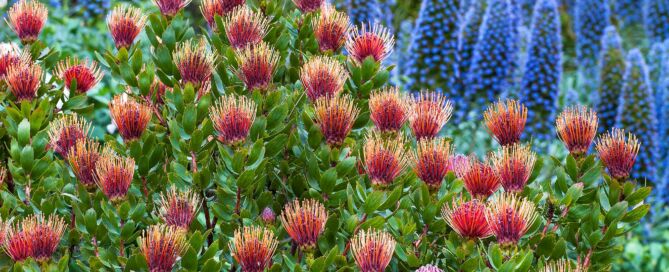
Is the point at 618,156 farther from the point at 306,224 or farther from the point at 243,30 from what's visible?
the point at 243,30

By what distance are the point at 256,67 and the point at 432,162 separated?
46 cm

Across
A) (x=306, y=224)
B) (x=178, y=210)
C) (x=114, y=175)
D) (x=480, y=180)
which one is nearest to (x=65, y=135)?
(x=114, y=175)

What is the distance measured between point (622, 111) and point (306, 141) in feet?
14.6

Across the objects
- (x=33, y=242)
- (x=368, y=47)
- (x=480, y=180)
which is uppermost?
(x=368, y=47)

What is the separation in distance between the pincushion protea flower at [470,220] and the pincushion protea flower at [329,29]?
707 millimetres

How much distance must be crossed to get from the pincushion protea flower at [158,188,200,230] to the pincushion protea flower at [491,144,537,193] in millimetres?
620

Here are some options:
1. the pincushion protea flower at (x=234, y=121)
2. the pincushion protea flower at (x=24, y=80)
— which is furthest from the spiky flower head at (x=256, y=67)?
the pincushion protea flower at (x=24, y=80)

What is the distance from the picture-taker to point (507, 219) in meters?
1.62

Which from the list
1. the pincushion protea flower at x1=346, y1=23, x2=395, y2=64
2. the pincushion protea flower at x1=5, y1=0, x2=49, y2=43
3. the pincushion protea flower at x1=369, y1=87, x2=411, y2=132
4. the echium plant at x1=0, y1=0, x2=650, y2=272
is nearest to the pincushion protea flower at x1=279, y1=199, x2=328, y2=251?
the echium plant at x1=0, y1=0, x2=650, y2=272

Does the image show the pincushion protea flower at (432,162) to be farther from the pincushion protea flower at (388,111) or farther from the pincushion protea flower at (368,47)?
the pincushion protea flower at (368,47)

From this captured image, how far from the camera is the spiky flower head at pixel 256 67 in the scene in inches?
76.4

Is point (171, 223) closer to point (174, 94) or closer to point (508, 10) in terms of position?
point (174, 94)

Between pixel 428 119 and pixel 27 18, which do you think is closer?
pixel 428 119

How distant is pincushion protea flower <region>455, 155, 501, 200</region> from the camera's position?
5.91 ft
